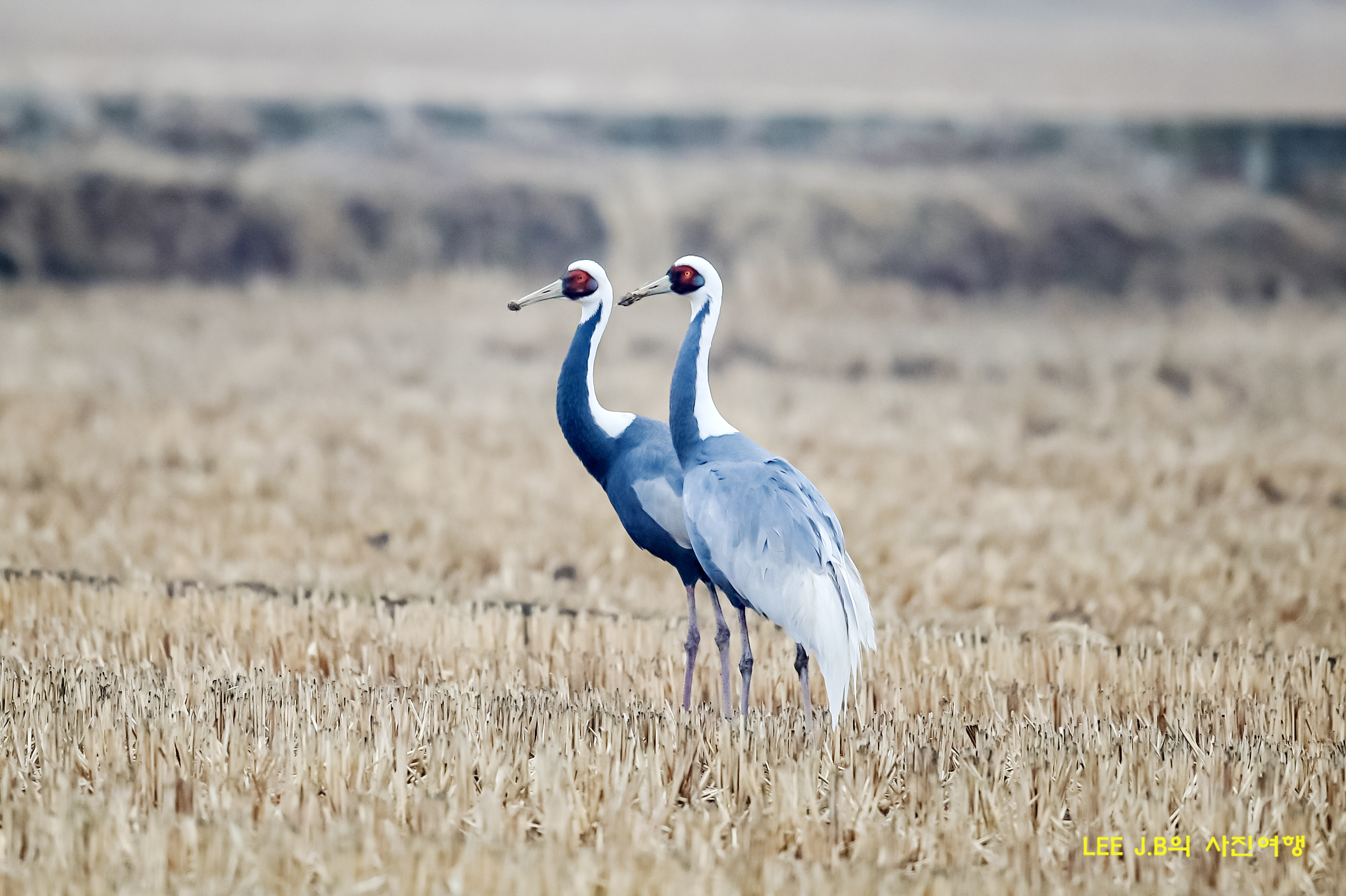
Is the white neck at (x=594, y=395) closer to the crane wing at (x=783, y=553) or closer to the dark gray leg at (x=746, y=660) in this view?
the crane wing at (x=783, y=553)

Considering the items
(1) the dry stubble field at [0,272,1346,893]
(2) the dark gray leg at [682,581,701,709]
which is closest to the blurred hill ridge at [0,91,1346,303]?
(1) the dry stubble field at [0,272,1346,893]

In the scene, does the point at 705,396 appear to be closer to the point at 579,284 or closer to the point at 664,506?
the point at 664,506

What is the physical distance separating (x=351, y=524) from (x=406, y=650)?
13.9 feet

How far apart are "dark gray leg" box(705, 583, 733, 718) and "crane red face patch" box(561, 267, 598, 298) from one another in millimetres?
1521

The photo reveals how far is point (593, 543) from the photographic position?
10.8 m

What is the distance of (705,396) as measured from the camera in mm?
5871

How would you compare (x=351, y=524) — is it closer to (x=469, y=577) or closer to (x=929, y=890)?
(x=469, y=577)

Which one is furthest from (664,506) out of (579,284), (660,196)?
(660,196)

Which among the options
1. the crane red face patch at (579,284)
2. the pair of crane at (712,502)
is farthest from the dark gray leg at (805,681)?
the crane red face patch at (579,284)

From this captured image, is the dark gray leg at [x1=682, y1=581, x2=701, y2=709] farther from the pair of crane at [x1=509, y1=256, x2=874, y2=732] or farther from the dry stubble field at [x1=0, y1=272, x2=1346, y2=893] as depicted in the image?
the dry stubble field at [x1=0, y1=272, x2=1346, y2=893]

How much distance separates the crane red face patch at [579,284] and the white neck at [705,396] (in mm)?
732

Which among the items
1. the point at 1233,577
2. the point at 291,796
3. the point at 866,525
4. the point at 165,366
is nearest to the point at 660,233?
the point at 165,366

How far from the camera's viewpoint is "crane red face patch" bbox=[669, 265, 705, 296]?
5.92 meters

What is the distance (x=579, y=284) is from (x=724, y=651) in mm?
1888
